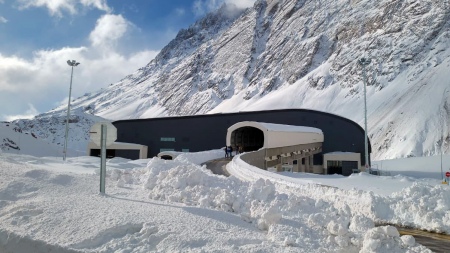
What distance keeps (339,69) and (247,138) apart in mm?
84356

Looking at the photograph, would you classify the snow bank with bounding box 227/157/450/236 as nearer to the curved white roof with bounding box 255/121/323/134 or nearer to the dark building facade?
the curved white roof with bounding box 255/121/323/134

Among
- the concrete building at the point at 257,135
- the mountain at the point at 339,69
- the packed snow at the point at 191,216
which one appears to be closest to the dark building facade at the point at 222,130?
the concrete building at the point at 257,135

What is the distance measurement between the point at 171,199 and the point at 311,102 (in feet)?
346

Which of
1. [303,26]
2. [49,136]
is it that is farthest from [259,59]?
[49,136]

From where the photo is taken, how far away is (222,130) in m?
44.9

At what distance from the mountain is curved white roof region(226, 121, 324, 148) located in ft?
110

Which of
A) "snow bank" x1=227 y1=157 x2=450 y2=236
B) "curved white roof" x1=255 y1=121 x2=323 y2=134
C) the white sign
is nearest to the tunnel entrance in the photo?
"curved white roof" x1=255 y1=121 x2=323 y2=134

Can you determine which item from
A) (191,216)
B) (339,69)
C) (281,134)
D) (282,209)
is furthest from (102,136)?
(339,69)

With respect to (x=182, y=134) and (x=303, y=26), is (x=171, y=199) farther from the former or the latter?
(x=303, y=26)

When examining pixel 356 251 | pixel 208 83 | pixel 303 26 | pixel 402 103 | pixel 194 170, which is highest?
pixel 303 26

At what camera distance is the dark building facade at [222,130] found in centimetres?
4450

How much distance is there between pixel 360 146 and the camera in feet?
145

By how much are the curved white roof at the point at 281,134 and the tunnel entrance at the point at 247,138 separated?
13.4 ft

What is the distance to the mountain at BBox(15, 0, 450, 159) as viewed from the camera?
246ft
